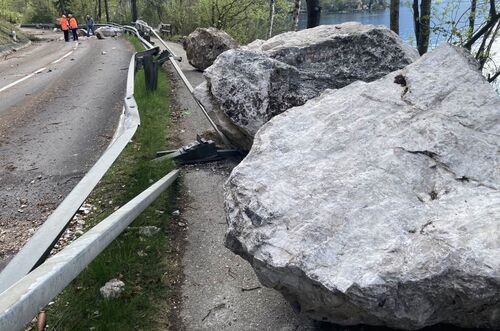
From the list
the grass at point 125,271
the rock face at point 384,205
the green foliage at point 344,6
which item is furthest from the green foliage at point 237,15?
the green foliage at point 344,6

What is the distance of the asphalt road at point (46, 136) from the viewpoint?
5.03 metres

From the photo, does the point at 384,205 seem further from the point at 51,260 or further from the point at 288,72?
the point at 288,72

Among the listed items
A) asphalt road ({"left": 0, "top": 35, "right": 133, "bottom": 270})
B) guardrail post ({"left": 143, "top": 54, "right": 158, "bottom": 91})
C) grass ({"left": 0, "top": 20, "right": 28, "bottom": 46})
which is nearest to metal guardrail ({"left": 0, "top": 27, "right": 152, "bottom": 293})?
asphalt road ({"left": 0, "top": 35, "right": 133, "bottom": 270})

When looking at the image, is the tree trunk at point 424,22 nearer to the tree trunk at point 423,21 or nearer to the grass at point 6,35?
the tree trunk at point 423,21

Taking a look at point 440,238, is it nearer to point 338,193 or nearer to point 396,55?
point 338,193

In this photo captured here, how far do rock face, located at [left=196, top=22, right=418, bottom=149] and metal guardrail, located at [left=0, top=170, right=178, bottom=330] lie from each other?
2560 millimetres

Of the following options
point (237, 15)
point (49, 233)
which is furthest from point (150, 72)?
point (237, 15)

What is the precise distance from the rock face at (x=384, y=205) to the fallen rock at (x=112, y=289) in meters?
0.96

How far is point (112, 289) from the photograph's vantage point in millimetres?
3363

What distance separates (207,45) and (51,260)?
11.6 m

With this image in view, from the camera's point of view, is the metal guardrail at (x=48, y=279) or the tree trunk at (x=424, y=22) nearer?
the metal guardrail at (x=48, y=279)

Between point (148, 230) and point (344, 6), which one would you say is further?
point (344, 6)

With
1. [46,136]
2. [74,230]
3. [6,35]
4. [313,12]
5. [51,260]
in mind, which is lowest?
[74,230]

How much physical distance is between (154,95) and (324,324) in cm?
722
